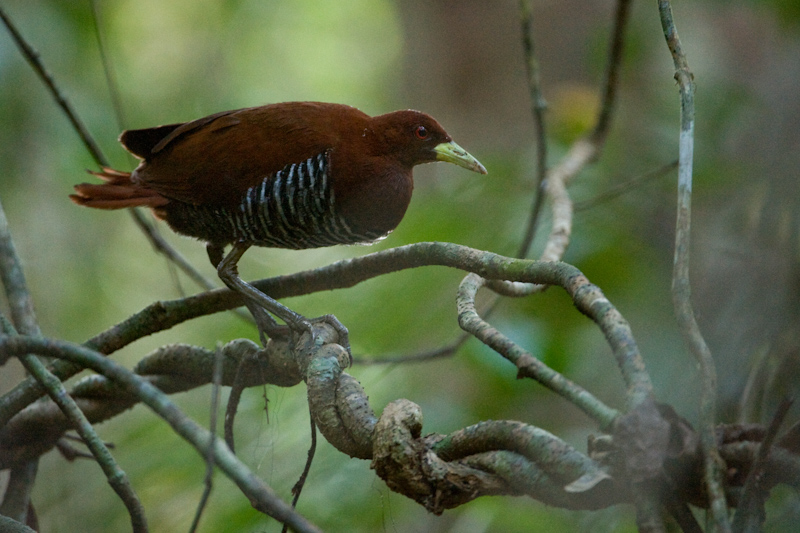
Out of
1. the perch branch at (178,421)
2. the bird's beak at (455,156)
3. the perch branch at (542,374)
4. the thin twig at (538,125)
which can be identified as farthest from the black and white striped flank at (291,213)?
the perch branch at (178,421)

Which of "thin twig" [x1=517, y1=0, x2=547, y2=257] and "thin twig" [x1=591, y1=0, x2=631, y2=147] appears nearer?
"thin twig" [x1=517, y1=0, x2=547, y2=257]

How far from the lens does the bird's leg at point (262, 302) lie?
82.1 inches

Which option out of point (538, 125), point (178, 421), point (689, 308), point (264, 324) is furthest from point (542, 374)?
point (538, 125)

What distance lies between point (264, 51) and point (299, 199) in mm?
5493

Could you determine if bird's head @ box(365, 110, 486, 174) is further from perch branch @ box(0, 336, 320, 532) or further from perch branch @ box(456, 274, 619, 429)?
perch branch @ box(0, 336, 320, 532)

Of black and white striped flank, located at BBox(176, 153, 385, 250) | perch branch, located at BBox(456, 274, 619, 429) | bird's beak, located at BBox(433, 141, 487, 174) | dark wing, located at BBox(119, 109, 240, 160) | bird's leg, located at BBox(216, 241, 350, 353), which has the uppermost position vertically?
dark wing, located at BBox(119, 109, 240, 160)

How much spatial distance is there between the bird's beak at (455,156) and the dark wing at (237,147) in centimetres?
30

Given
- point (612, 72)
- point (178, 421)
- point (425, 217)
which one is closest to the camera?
point (178, 421)

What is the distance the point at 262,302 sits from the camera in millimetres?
2379

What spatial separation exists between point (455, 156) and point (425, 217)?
2.18 ft

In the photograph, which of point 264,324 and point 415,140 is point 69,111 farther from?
point 415,140

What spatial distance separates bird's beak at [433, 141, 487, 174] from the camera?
8.63ft

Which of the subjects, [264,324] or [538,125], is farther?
[538,125]

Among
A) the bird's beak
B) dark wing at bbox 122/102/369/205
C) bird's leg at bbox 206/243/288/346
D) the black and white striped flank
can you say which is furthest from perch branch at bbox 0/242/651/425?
the bird's beak
